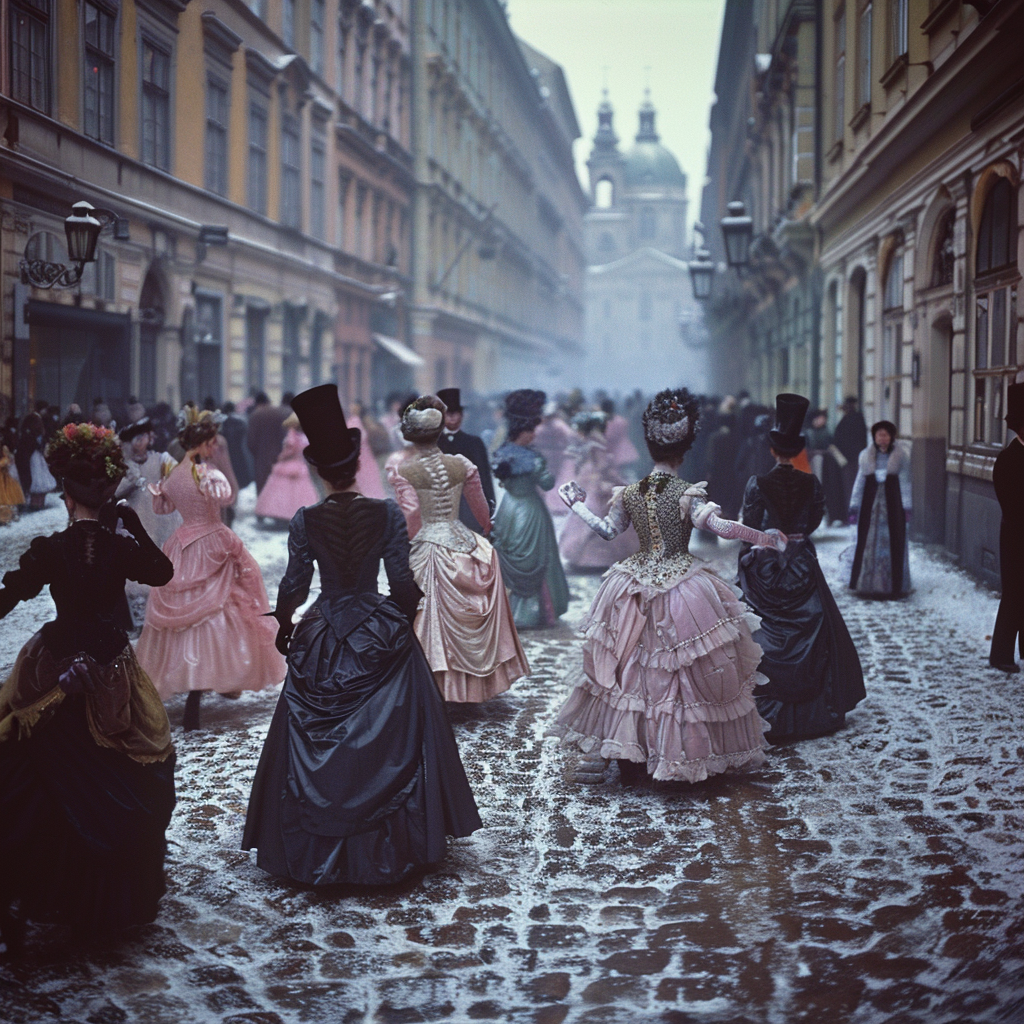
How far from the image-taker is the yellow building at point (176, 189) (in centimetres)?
706

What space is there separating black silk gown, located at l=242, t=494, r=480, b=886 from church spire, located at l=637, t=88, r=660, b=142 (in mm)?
112503

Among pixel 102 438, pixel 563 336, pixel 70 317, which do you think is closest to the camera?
pixel 102 438

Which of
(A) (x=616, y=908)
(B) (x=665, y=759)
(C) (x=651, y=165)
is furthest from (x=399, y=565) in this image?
(C) (x=651, y=165)

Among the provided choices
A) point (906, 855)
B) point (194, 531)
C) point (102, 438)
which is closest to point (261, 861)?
point (102, 438)

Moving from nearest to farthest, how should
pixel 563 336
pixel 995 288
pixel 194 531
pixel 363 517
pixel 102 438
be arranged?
pixel 102 438, pixel 363 517, pixel 194 531, pixel 995 288, pixel 563 336

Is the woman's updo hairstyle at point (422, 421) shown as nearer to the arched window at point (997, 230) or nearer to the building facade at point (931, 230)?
the building facade at point (931, 230)

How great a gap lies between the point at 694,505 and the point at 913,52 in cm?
915

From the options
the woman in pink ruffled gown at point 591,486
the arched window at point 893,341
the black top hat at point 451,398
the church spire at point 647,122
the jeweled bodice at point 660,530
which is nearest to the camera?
the jeweled bodice at point 660,530

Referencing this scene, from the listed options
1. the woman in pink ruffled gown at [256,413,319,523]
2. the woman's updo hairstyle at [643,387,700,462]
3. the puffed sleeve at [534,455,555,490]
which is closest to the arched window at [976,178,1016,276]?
the puffed sleeve at [534,455,555,490]

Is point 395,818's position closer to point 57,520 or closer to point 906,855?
point 57,520

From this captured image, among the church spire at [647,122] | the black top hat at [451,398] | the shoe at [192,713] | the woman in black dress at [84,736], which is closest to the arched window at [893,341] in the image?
the black top hat at [451,398]

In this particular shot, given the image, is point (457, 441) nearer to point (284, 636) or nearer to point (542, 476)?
point (542, 476)

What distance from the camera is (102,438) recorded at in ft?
14.4

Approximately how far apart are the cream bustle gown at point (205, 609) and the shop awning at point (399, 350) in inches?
918
